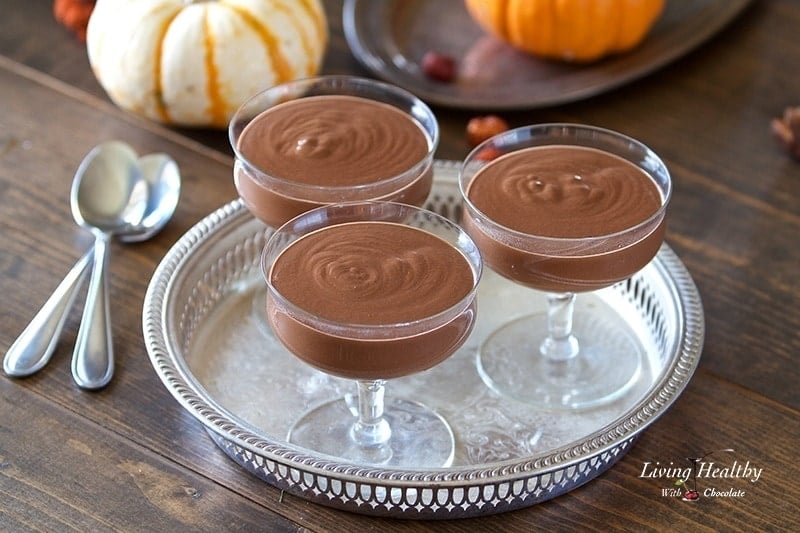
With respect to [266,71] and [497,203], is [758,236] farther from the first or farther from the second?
[266,71]

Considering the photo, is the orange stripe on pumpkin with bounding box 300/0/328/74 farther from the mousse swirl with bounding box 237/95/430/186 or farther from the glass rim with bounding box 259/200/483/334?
the glass rim with bounding box 259/200/483/334

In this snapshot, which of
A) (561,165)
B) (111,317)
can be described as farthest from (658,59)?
(111,317)

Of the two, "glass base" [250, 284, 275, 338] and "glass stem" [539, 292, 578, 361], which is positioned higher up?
"glass stem" [539, 292, 578, 361]

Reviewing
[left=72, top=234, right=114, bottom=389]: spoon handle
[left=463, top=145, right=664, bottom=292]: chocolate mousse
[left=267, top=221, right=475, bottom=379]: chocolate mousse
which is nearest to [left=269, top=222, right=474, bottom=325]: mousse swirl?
[left=267, top=221, right=475, bottom=379]: chocolate mousse

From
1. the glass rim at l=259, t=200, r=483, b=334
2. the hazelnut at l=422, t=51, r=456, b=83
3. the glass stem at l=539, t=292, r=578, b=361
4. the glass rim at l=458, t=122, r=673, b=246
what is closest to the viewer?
the glass rim at l=259, t=200, r=483, b=334

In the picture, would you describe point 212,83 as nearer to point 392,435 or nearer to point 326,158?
point 326,158

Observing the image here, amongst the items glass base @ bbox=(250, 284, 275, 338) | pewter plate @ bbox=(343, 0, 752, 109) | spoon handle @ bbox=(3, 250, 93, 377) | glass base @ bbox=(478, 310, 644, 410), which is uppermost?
pewter plate @ bbox=(343, 0, 752, 109)
